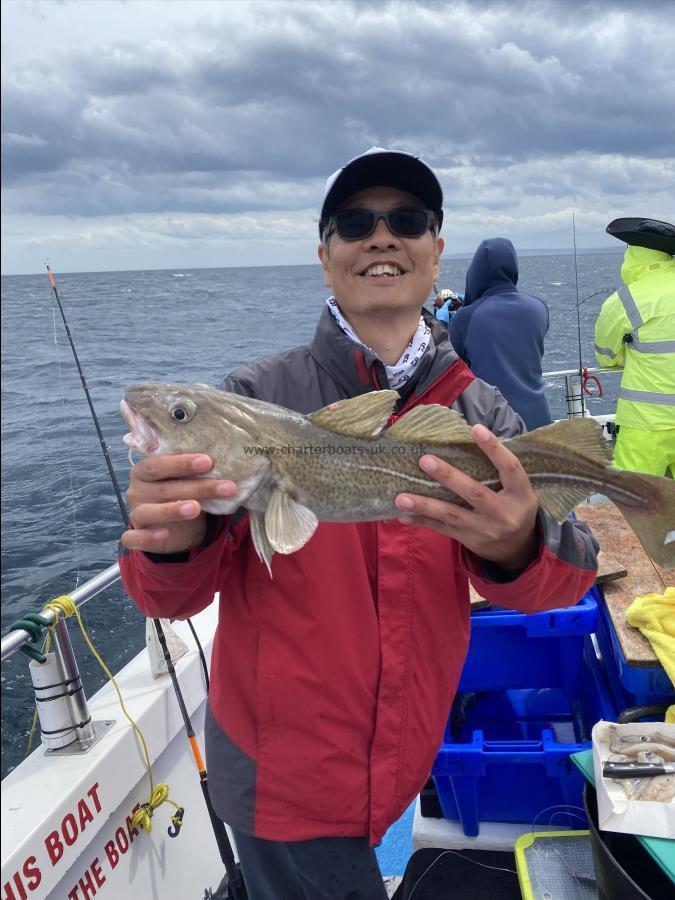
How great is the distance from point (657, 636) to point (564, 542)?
1.42 m

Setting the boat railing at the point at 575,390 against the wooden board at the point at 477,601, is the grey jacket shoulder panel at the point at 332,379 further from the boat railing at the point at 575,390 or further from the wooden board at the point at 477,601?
the boat railing at the point at 575,390

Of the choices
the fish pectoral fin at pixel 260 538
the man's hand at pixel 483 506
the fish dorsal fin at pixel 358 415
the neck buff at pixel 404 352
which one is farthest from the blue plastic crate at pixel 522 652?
the fish pectoral fin at pixel 260 538

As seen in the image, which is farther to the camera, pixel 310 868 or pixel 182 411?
pixel 310 868

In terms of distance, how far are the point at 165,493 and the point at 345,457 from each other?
0.70 metres

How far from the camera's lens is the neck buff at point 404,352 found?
2773 mm

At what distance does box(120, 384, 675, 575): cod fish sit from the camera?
225 cm

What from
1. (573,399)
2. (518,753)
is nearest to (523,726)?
(518,753)

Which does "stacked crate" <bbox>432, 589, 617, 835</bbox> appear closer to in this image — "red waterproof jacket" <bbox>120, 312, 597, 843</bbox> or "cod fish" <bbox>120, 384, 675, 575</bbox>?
"red waterproof jacket" <bbox>120, 312, 597, 843</bbox>

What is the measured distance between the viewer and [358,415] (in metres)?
2.46

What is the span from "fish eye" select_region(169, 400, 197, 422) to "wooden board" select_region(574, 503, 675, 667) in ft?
7.38

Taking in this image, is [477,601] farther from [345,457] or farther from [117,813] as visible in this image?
[117,813]

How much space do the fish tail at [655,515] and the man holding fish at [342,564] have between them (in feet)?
0.75

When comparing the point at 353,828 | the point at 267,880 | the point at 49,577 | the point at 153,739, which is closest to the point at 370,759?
the point at 353,828

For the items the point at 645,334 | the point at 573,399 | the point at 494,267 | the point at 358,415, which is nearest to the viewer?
the point at 358,415
